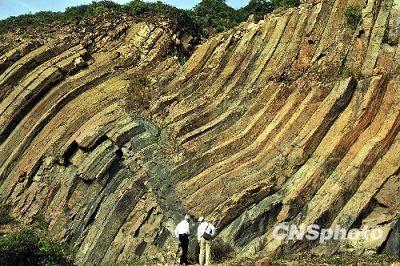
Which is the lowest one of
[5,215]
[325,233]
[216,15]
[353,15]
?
[5,215]

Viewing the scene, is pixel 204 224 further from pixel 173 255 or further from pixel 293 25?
pixel 293 25

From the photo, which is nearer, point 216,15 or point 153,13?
point 153,13

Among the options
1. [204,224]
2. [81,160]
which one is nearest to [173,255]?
[204,224]

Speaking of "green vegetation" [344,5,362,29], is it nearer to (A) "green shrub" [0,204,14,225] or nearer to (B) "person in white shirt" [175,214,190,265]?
(B) "person in white shirt" [175,214,190,265]

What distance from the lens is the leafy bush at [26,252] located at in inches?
724

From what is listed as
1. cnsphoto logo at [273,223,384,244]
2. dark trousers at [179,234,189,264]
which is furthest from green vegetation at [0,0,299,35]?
dark trousers at [179,234,189,264]

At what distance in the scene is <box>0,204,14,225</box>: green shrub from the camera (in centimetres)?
2356

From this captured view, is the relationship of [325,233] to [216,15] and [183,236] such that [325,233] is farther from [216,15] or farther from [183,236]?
[216,15]

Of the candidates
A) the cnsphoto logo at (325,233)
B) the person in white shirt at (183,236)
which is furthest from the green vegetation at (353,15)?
the person in white shirt at (183,236)

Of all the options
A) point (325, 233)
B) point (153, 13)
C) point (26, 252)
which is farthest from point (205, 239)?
point (153, 13)

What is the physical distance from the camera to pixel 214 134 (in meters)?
22.3

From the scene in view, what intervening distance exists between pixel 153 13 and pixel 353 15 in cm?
Answer: 1087

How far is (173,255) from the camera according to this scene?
19.9m

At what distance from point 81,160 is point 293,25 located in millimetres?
10493
